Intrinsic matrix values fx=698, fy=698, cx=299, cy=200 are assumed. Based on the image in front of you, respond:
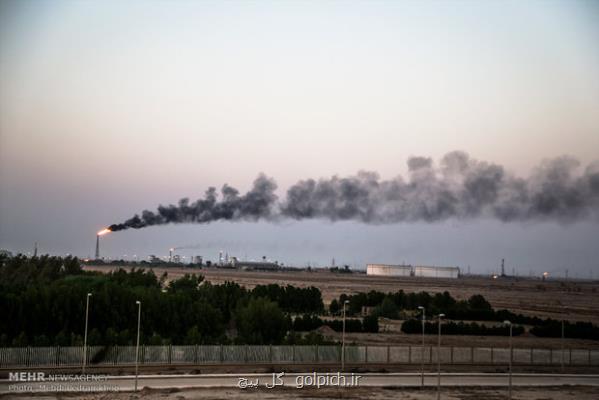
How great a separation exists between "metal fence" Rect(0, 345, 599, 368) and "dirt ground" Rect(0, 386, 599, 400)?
3835mm

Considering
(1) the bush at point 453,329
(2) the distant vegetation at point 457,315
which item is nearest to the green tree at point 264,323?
(1) the bush at point 453,329

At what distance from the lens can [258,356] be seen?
49.4 m

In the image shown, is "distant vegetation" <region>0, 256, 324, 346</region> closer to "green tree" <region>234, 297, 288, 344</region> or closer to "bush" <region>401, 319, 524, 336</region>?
"green tree" <region>234, 297, 288, 344</region>

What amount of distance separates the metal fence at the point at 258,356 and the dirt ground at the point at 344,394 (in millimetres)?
3835

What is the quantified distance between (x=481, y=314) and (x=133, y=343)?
60.6 metres

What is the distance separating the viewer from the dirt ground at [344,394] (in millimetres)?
36531

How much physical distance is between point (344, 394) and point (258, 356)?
37.3 feet

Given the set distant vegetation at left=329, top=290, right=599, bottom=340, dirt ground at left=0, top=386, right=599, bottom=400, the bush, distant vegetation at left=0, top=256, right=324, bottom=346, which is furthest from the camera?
distant vegetation at left=329, top=290, right=599, bottom=340

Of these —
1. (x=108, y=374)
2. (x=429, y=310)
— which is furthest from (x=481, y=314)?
(x=108, y=374)

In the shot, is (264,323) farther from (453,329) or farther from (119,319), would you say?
(453,329)

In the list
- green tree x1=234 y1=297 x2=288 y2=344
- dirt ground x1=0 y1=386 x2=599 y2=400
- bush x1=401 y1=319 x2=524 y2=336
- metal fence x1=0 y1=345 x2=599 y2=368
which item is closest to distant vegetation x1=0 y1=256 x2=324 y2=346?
green tree x1=234 y1=297 x2=288 y2=344

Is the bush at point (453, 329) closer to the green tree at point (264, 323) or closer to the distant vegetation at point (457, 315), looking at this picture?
the distant vegetation at point (457, 315)

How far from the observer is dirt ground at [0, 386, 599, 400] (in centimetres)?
3653

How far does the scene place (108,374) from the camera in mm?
42656
